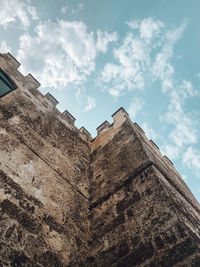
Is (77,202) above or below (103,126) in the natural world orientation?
below

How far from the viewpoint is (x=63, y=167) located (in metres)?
3.99

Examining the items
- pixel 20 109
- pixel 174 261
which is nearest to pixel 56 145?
pixel 20 109

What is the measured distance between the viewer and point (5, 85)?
4047 millimetres

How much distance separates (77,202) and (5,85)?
2.54 meters

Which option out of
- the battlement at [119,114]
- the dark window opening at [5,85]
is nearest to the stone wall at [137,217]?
the battlement at [119,114]

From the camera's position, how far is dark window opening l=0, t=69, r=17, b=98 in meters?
3.90

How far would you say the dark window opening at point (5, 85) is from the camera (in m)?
3.90

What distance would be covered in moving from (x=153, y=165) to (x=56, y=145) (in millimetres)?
1927

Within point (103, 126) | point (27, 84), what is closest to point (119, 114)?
point (103, 126)

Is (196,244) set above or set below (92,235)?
below

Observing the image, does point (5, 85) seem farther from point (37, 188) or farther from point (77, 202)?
point (77, 202)

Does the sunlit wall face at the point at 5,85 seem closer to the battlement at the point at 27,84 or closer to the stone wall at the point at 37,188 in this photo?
the stone wall at the point at 37,188

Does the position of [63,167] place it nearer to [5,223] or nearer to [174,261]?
[5,223]

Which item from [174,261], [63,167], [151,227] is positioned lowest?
[174,261]
